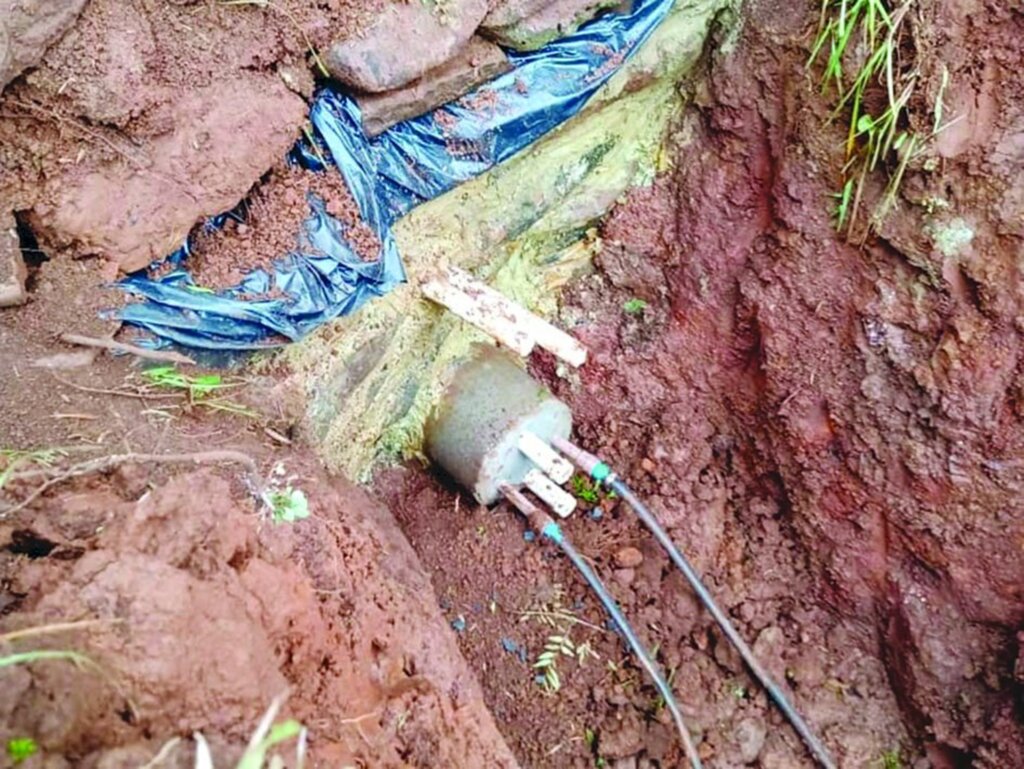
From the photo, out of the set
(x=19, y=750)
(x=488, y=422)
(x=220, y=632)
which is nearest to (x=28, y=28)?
(x=220, y=632)

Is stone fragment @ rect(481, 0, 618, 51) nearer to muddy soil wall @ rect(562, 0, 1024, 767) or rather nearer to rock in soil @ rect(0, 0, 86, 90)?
muddy soil wall @ rect(562, 0, 1024, 767)

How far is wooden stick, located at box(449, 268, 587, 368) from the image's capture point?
8.93 feet

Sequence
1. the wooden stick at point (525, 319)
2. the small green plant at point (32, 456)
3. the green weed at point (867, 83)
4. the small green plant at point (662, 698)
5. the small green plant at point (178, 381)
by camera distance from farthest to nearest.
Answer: the small green plant at point (662, 698) < the wooden stick at point (525, 319) < the green weed at point (867, 83) < the small green plant at point (178, 381) < the small green plant at point (32, 456)

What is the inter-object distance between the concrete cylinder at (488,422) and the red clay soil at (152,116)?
946mm

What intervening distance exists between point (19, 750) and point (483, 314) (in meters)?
1.81

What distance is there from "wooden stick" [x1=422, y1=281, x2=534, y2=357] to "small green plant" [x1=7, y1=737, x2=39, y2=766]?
1.77 metres

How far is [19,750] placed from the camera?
3.63 feet

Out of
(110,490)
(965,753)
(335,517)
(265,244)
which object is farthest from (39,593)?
(965,753)

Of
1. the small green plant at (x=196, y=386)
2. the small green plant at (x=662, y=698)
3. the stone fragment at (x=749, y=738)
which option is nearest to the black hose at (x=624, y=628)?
the small green plant at (x=662, y=698)

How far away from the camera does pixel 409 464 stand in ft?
10.0

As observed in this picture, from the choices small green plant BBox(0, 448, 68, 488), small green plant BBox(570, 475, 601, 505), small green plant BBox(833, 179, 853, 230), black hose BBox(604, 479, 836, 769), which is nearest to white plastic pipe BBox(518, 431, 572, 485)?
black hose BBox(604, 479, 836, 769)

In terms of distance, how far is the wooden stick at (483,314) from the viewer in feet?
8.97

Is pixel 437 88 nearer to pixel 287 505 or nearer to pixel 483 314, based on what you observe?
pixel 483 314

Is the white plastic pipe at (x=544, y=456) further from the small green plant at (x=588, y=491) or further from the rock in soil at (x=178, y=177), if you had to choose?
the rock in soil at (x=178, y=177)
